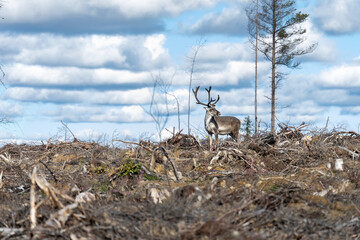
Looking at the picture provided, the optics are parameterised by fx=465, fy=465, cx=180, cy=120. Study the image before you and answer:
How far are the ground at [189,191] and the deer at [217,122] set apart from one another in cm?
235

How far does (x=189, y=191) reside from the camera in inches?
246

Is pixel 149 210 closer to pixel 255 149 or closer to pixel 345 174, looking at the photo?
pixel 345 174

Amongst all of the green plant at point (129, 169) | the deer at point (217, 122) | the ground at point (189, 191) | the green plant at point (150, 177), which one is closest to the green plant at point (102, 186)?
the ground at point (189, 191)

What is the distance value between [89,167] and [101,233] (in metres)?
5.92

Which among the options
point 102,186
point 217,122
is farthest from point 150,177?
point 217,122

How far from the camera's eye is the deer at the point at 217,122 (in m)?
16.6

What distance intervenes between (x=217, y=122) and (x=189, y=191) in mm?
11161

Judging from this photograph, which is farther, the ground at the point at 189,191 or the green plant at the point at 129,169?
the green plant at the point at 129,169

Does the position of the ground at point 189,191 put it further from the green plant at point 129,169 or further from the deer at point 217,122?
the deer at point 217,122

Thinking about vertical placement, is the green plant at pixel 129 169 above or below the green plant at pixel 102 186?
above

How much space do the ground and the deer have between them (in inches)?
92.5

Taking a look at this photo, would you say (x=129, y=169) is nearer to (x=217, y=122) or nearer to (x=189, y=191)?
(x=189, y=191)

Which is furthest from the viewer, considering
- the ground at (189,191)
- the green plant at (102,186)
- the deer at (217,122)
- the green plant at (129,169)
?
the deer at (217,122)

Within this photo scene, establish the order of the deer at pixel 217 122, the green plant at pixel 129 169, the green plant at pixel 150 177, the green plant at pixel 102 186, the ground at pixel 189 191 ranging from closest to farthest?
the ground at pixel 189 191, the green plant at pixel 102 186, the green plant at pixel 150 177, the green plant at pixel 129 169, the deer at pixel 217 122
